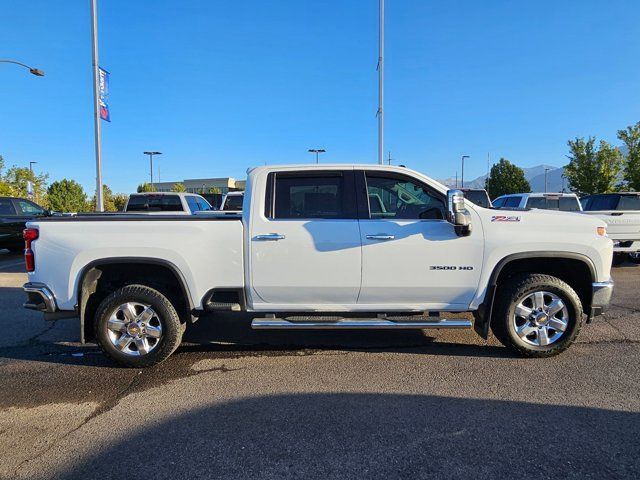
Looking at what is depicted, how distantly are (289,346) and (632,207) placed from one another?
1038 cm

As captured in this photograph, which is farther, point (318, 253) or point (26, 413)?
point (318, 253)

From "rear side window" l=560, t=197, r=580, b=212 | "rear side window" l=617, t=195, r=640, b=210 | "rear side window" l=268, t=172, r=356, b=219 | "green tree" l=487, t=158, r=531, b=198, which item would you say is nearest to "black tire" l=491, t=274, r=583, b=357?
"rear side window" l=268, t=172, r=356, b=219

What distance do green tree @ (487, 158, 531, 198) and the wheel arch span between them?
51.8m

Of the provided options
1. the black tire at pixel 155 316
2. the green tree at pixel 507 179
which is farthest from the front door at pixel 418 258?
the green tree at pixel 507 179

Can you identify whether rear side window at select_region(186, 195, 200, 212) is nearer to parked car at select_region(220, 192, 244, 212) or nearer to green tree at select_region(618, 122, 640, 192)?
parked car at select_region(220, 192, 244, 212)

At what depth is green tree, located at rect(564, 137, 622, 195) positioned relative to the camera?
3066 cm

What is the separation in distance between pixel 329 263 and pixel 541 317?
2.25m

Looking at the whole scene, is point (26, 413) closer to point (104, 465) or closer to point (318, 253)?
point (104, 465)

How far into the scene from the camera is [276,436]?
3.03m

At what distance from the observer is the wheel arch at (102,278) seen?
417 centimetres

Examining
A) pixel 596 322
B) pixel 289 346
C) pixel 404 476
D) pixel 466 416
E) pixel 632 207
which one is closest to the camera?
pixel 404 476

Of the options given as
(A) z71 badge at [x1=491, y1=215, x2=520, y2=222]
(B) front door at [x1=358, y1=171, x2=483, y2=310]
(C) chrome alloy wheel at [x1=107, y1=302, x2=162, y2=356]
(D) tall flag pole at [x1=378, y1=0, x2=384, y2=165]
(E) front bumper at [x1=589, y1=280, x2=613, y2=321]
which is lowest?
(C) chrome alloy wheel at [x1=107, y1=302, x2=162, y2=356]

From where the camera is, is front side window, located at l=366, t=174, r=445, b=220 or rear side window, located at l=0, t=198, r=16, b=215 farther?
rear side window, located at l=0, t=198, r=16, b=215

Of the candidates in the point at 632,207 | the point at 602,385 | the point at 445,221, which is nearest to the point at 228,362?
the point at 445,221
